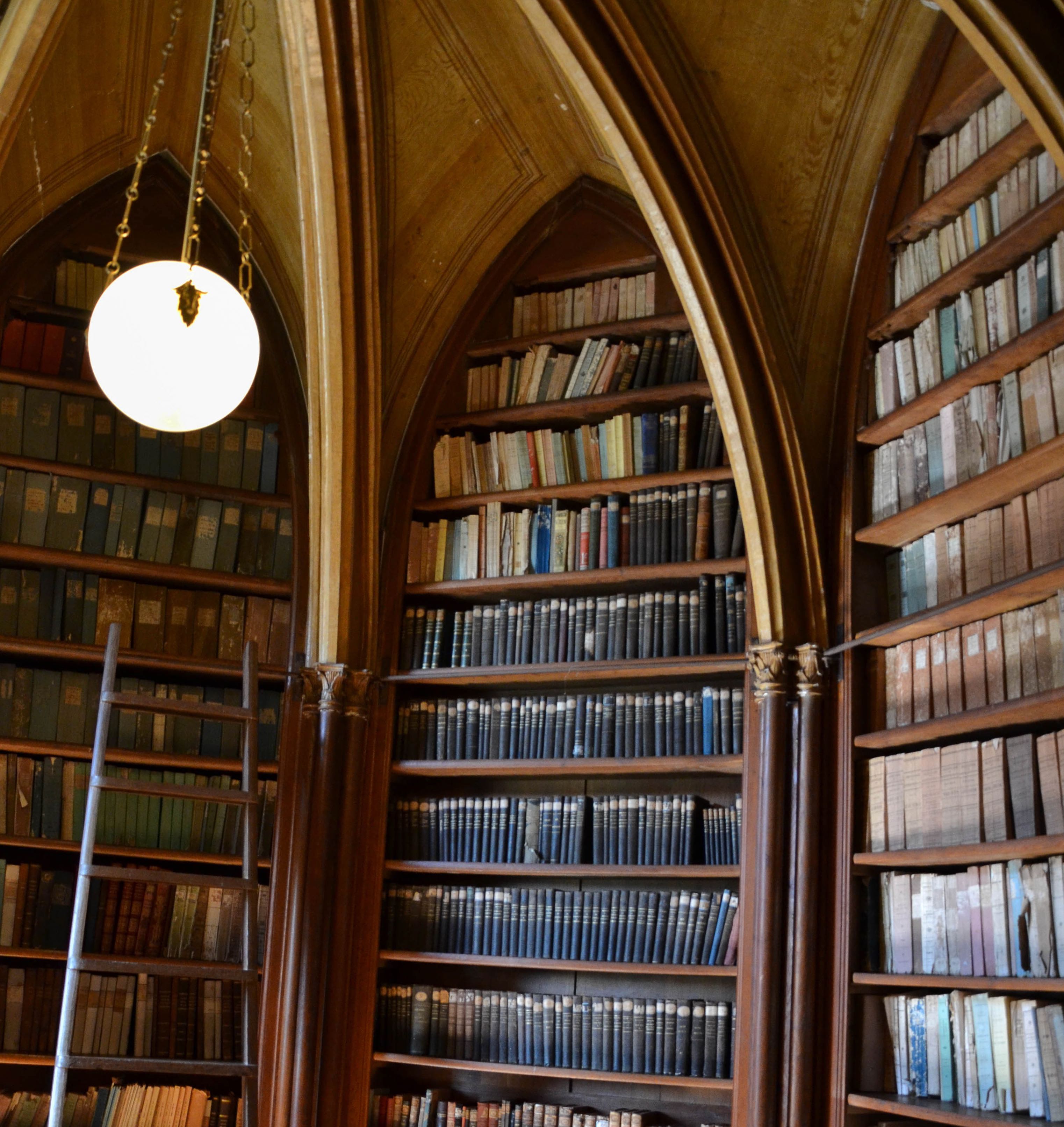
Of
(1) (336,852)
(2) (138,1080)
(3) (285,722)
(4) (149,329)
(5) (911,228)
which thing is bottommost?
(2) (138,1080)

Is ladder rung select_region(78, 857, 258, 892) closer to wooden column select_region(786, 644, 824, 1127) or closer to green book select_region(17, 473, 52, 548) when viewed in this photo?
green book select_region(17, 473, 52, 548)

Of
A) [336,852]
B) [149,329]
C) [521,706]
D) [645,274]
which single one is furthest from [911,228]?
[336,852]

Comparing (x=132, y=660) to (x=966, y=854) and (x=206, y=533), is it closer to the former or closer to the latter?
(x=206, y=533)

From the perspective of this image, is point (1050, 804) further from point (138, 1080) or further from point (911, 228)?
point (138, 1080)

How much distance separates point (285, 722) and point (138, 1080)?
3.91ft

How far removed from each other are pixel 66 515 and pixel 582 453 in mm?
1717

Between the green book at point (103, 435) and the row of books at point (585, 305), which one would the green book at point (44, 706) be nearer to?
the green book at point (103, 435)

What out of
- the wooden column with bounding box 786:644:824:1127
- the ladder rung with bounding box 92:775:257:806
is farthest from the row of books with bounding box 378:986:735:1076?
the ladder rung with bounding box 92:775:257:806

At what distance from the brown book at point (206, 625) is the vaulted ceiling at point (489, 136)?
73 cm

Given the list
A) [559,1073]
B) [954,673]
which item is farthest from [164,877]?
[954,673]

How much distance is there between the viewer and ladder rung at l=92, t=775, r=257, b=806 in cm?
410

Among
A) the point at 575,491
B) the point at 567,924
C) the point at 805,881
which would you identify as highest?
the point at 575,491

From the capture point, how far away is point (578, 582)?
14.8ft

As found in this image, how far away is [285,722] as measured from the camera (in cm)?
466
